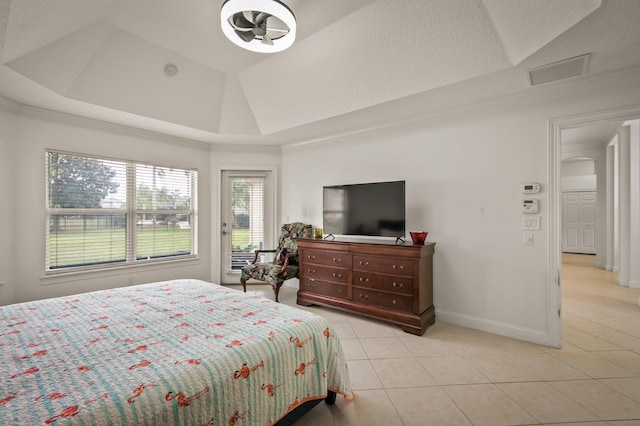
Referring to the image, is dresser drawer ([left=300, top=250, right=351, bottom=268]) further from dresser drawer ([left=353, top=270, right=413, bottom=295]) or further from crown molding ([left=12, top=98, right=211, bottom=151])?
crown molding ([left=12, top=98, right=211, bottom=151])

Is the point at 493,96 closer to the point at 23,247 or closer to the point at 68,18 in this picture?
the point at 68,18

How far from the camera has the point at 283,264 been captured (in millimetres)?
4246

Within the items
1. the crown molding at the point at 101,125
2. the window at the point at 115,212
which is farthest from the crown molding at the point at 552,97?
the window at the point at 115,212

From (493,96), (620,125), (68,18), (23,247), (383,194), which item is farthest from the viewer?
(620,125)

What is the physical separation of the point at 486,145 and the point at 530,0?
1461mm

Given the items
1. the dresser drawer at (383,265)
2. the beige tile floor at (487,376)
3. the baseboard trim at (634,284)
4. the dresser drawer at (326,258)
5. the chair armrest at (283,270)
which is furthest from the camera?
the baseboard trim at (634,284)

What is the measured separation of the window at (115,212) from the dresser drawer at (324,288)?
6.80 feet

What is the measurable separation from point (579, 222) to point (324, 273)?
8607 millimetres

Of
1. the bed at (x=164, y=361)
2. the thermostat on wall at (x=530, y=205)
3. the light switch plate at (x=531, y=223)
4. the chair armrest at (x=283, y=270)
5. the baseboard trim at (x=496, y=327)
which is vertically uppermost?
the thermostat on wall at (x=530, y=205)

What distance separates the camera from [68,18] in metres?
2.31

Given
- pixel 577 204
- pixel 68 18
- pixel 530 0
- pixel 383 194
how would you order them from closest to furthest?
1. pixel 530 0
2. pixel 68 18
3. pixel 383 194
4. pixel 577 204

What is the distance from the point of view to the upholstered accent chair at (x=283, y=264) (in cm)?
408

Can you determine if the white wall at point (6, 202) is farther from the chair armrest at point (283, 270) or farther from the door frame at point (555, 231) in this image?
the door frame at point (555, 231)

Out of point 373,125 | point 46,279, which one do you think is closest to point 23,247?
point 46,279
